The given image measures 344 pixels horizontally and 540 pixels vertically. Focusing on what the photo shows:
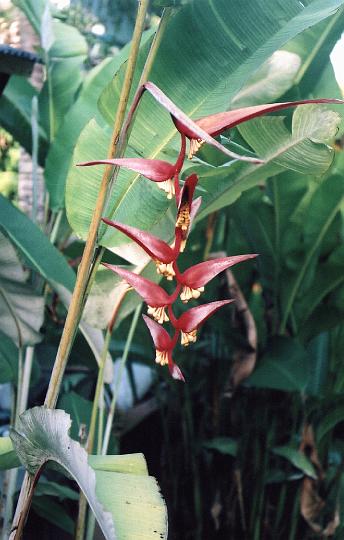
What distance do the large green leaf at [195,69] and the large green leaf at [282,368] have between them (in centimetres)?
59

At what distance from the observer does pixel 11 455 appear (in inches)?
28.2

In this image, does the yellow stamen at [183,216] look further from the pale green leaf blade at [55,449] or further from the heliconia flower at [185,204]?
the pale green leaf blade at [55,449]

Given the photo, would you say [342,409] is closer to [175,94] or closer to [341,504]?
[341,504]

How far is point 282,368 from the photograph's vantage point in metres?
1.29

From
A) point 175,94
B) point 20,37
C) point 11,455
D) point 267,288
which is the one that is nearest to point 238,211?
point 267,288

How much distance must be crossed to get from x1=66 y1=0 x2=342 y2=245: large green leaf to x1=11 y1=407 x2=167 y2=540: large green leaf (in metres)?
0.22

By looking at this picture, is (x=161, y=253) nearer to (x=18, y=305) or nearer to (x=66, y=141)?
(x=18, y=305)

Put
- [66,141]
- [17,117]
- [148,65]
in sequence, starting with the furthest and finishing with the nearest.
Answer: [17,117], [66,141], [148,65]

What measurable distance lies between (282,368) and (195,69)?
0.70m

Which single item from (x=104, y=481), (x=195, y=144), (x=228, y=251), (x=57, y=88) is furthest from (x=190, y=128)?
(x=228, y=251)

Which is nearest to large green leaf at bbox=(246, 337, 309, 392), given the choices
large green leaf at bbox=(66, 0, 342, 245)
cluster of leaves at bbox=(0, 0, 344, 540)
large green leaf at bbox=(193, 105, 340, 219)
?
cluster of leaves at bbox=(0, 0, 344, 540)

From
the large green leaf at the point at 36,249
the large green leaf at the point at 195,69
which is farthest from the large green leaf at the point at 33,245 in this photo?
the large green leaf at the point at 195,69

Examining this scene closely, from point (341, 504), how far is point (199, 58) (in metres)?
1.19

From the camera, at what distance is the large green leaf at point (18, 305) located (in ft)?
3.01
